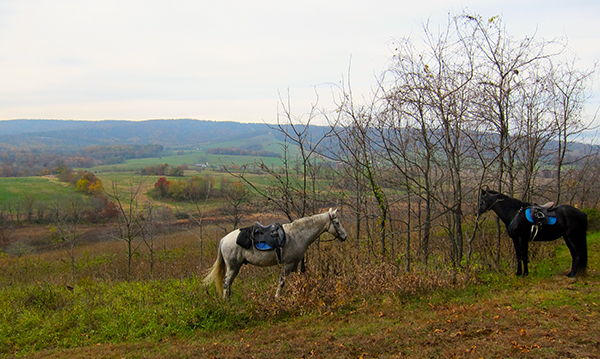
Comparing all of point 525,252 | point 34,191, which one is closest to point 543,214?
point 525,252

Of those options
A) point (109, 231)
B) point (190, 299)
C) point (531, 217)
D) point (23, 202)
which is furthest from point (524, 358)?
point (23, 202)

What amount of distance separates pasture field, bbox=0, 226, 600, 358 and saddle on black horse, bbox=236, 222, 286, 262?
0.72 m

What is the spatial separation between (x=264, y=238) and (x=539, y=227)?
571 centimetres

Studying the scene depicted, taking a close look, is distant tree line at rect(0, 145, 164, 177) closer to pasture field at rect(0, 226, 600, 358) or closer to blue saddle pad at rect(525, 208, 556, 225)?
pasture field at rect(0, 226, 600, 358)

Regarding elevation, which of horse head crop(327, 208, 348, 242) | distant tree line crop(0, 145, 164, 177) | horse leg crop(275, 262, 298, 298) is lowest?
distant tree line crop(0, 145, 164, 177)

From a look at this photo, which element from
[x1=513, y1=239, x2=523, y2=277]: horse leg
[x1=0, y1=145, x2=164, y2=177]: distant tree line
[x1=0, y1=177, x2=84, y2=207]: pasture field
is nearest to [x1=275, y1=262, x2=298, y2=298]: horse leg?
[x1=513, y1=239, x2=523, y2=277]: horse leg

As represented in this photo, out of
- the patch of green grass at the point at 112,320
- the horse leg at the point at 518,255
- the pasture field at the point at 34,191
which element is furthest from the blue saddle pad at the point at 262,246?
the pasture field at the point at 34,191

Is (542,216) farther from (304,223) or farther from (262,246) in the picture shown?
(262,246)

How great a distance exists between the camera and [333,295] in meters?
7.18

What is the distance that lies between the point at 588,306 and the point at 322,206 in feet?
20.1

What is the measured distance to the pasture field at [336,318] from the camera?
5.22m

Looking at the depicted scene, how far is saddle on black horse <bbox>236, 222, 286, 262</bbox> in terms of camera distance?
299 inches

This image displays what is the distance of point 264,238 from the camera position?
765 cm

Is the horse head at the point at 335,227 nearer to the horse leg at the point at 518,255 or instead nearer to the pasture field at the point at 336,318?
the pasture field at the point at 336,318
